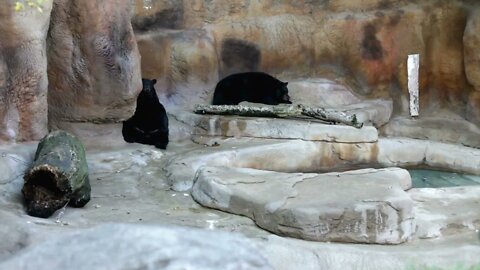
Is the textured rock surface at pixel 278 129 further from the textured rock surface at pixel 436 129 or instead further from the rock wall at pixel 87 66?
the textured rock surface at pixel 436 129

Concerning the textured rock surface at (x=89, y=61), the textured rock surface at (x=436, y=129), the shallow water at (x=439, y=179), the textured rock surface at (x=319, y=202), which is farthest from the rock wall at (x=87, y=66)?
the textured rock surface at (x=436, y=129)

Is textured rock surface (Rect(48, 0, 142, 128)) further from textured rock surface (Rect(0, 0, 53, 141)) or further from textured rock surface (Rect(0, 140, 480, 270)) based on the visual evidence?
textured rock surface (Rect(0, 0, 53, 141))

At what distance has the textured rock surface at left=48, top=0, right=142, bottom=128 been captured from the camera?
6867mm

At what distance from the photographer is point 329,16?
1062cm

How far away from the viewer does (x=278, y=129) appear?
7.96 metres

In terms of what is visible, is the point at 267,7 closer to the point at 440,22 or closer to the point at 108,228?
the point at 440,22

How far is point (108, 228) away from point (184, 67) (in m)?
7.93

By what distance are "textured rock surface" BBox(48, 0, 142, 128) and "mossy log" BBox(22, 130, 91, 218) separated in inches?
73.7

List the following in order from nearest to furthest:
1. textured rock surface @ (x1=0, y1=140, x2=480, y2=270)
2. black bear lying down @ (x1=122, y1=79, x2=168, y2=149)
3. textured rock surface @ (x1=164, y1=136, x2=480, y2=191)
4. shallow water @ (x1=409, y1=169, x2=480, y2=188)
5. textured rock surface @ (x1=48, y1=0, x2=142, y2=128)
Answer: textured rock surface @ (x1=0, y1=140, x2=480, y2=270), textured rock surface @ (x1=164, y1=136, x2=480, y2=191), textured rock surface @ (x1=48, y1=0, x2=142, y2=128), shallow water @ (x1=409, y1=169, x2=480, y2=188), black bear lying down @ (x1=122, y1=79, x2=168, y2=149)

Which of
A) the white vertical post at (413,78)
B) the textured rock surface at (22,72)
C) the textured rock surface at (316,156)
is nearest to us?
the textured rock surface at (22,72)

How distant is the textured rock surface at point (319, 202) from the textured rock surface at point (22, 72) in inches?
71.3

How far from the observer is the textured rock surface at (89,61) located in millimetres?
6867

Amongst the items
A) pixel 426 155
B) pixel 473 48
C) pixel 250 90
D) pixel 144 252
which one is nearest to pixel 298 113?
pixel 250 90

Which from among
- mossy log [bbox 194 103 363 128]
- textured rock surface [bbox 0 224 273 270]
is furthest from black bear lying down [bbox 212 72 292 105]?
textured rock surface [bbox 0 224 273 270]
